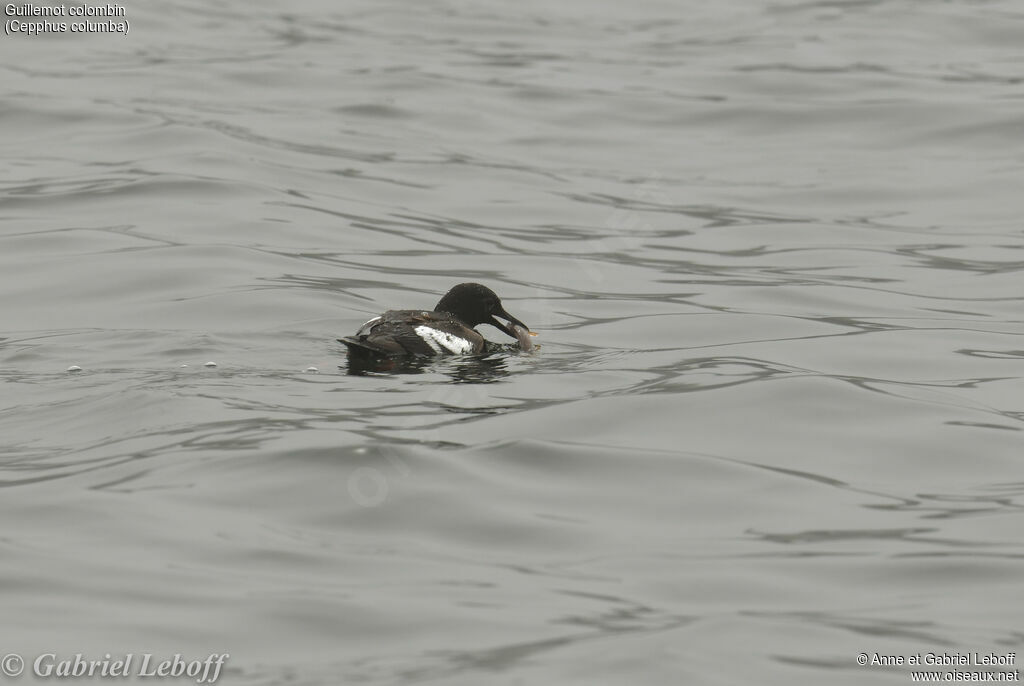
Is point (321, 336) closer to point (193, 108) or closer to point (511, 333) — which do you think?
point (511, 333)

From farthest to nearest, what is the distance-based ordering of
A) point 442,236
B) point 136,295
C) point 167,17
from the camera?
1. point 167,17
2. point 442,236
3. point 136,295

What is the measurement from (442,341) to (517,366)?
619 millimetres

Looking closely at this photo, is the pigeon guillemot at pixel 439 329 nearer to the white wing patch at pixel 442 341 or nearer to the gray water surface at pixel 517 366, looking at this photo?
the white wing patch at pixel 442 341

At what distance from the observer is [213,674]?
583cm

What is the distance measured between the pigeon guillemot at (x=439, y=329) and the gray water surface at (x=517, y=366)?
0.66 ft

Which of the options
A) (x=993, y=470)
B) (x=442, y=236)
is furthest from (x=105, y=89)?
(x=993, y=470)

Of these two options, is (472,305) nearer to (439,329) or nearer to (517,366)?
(517,366)

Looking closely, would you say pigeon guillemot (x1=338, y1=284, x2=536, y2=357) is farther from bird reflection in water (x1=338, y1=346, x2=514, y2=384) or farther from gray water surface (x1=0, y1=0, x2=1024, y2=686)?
gray water surface (x1=0, y1=0, x2=1024, y2=686)

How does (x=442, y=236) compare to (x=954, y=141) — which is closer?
(x=442, y=236)

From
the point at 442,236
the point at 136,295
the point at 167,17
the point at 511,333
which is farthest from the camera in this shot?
the point at 167,17

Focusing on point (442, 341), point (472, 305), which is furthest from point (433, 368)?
point (472, 305)

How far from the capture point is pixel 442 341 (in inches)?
409

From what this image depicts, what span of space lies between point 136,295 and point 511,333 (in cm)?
Answer: 352

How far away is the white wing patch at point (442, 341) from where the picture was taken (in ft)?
33.5
